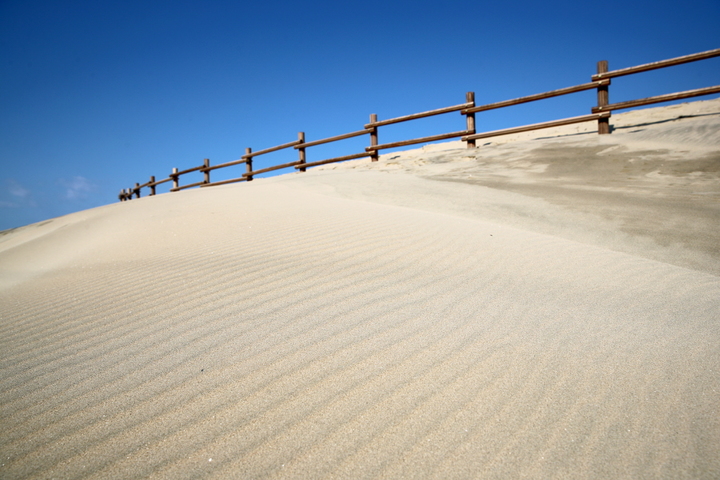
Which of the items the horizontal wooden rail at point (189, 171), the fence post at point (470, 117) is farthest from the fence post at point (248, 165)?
the fence post at point (470, 117)

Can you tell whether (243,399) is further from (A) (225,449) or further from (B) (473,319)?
(B) (473,319)

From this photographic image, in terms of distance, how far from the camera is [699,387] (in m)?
1.64

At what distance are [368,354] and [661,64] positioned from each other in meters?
9.71

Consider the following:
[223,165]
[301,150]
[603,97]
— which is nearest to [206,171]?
[223,165]

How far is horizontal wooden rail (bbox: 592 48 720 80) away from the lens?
7.57 m

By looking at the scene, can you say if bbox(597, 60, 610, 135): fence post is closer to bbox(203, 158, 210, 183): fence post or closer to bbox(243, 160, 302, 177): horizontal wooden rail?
bbox(243, 160, 302, 177): horizontal wooden rail

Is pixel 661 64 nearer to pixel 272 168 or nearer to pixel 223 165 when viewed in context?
pixel 272 168

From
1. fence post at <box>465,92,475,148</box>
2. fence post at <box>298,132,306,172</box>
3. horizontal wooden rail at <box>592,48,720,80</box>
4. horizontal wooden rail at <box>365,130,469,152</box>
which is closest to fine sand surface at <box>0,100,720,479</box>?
horizontal wooden rail at <box>592,48,720,80</box>

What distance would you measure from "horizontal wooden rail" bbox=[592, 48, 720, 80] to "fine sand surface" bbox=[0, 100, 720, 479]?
17.5 feet

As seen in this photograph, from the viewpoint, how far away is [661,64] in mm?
7930

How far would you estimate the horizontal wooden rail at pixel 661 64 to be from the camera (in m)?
7.57

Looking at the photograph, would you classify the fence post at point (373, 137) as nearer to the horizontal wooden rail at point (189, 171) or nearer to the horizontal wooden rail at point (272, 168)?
the horizontal wooden rail at point (272, 168)

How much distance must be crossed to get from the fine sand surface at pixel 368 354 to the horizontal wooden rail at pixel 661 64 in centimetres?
533

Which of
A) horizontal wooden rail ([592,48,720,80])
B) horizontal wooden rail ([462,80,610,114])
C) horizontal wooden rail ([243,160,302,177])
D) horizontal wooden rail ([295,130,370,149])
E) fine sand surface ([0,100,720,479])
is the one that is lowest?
fine sand surface ([0,100,720,479])
